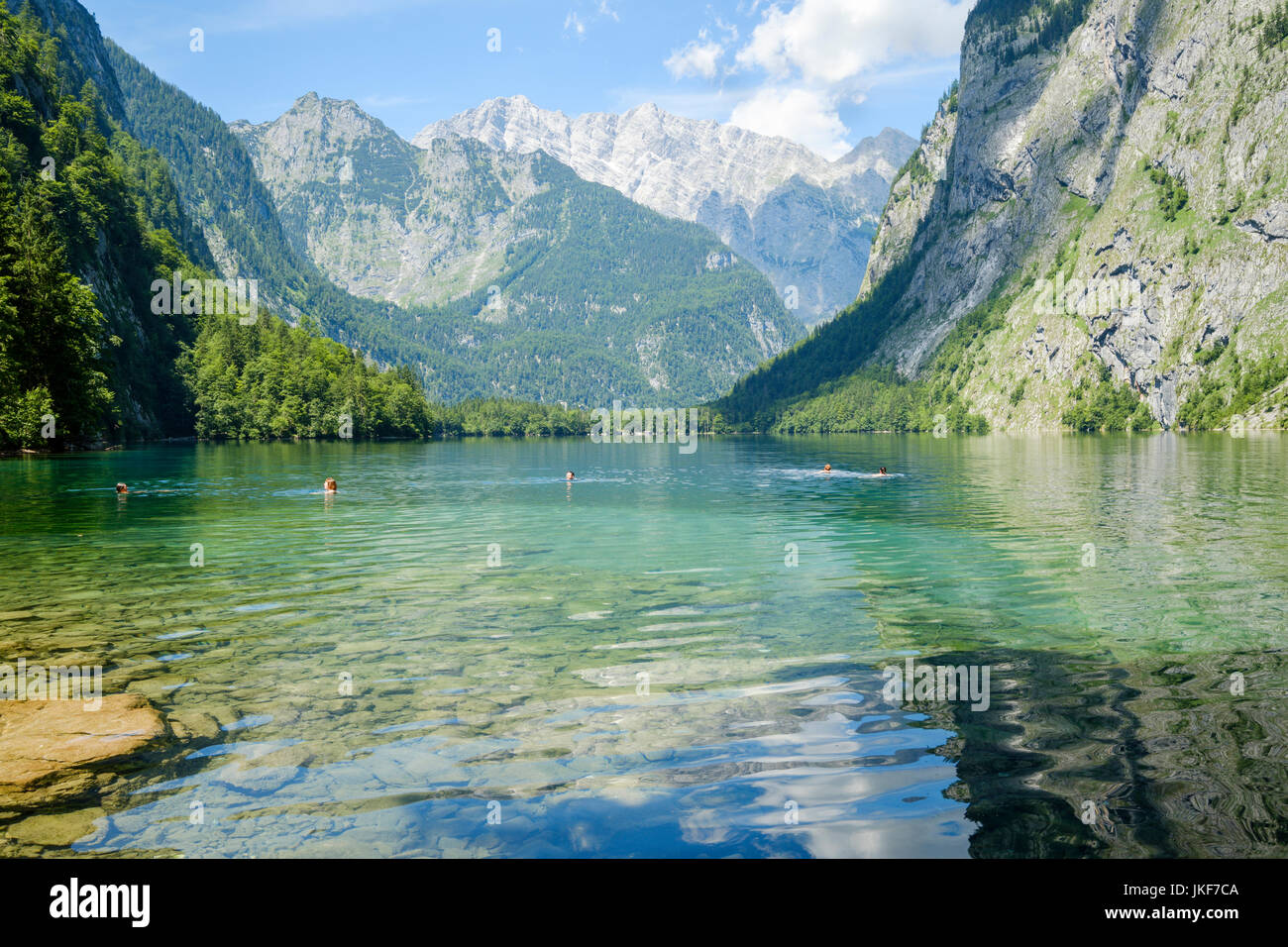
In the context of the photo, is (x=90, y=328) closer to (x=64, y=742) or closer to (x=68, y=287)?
(x=68, y=287)

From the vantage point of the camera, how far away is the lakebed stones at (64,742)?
11836 millimetres

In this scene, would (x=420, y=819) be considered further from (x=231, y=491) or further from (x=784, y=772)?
(x=231, y=491)

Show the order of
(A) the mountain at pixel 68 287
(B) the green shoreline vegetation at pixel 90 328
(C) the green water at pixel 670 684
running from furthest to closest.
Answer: (B) the green shoreline vegetation at pixel 90 328
(A) the mountain at pixel 68 287
(C) the green water at pixel 670 684

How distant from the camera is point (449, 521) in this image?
4947 cm

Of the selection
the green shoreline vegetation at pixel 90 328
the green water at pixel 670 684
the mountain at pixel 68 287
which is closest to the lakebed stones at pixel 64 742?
the green water at pixel 670 684

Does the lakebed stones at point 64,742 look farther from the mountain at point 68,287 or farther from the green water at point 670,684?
the mountain at point 68,287

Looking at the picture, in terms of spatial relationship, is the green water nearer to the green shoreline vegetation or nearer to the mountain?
the mountain

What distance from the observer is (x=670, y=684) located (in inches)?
686

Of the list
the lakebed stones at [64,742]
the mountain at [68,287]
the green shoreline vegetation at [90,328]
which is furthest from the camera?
the green shoreline vegetation at [90,328]

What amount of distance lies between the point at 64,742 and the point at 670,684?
10.7 metres

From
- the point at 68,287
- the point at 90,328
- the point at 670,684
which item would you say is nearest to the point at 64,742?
the point at 670,684

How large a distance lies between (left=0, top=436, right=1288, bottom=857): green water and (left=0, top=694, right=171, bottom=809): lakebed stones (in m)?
0.57

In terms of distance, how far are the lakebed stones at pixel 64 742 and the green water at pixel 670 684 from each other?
0.57 meters
